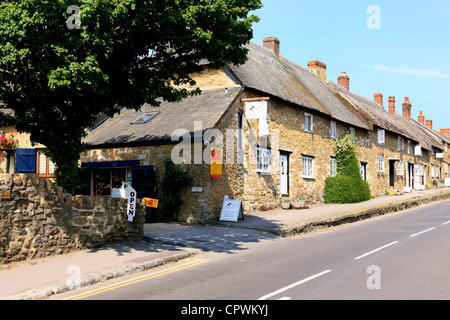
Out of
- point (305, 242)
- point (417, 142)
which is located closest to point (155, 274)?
point (305, 242)

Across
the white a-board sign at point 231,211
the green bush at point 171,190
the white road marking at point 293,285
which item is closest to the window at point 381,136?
the white a-board sign at point 231,211

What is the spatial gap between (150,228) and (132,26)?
6.91 metres

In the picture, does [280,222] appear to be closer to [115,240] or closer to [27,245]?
[115,240]

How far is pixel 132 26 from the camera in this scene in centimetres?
1040

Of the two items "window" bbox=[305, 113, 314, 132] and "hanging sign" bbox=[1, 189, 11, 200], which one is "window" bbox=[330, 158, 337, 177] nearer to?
"window" bbox=[305, 113, 314, 132]

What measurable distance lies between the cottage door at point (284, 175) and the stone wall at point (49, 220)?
1064cm

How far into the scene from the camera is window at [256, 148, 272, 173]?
1930cm

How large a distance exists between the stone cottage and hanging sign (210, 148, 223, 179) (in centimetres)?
14

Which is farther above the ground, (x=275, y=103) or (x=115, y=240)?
(x=275, y=103)

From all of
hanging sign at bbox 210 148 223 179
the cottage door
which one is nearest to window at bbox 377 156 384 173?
the cottage door

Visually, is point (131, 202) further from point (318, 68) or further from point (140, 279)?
→ point (318, 68)

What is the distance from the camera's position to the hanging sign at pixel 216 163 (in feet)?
51.9

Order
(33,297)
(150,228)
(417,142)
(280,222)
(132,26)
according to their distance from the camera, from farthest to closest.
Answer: (417,142)
(280,222)
(150,228)
(132,26)
(33,297)

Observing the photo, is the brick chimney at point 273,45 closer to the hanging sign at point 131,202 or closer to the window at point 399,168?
the window at point 399,168
